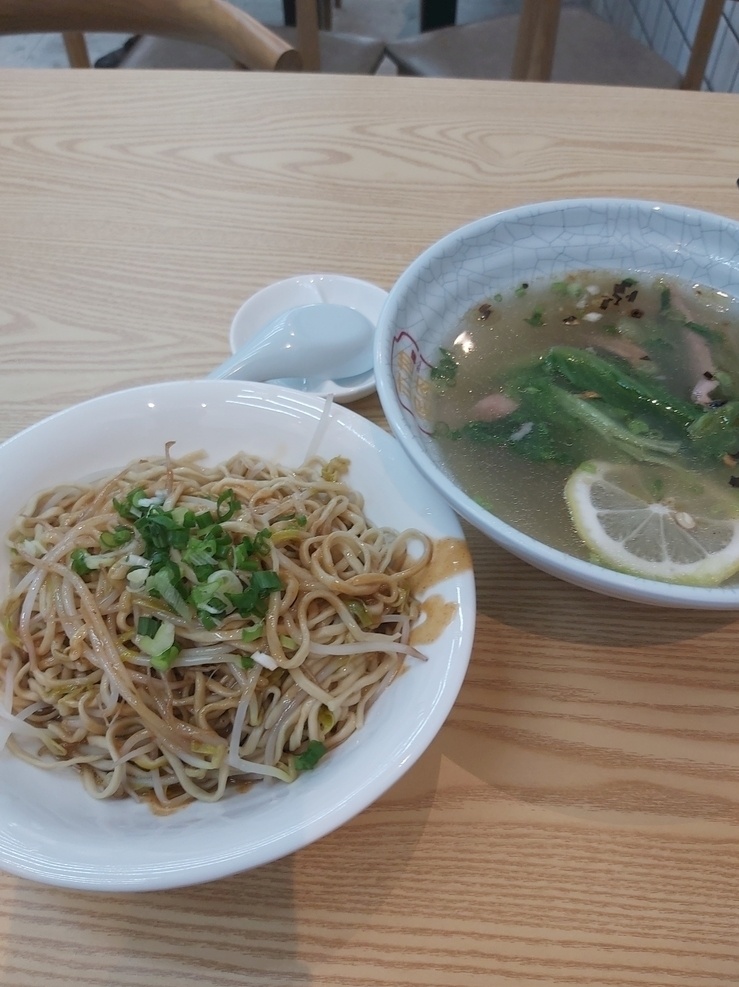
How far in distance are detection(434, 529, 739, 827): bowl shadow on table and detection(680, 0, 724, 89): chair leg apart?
7.53 ft

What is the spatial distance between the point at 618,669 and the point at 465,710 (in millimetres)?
191

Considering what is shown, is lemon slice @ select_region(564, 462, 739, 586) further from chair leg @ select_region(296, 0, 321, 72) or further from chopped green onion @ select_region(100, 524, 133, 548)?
chair leg @ select_region(296, 0, 321, 72)

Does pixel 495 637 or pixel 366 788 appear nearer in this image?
pixel 366 788

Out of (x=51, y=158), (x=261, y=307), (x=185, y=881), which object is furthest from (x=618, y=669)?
(x=51, y=158)

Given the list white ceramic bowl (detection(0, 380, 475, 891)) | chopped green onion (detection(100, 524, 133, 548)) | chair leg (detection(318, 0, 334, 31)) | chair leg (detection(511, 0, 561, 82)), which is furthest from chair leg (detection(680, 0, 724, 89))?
chopped green onion (detection(100, 524, 133, 548))

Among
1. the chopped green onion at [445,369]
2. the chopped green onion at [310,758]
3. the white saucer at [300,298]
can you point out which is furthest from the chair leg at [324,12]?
the chopped green onion at [310,758]

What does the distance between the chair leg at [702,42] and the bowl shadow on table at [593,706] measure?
2.30 meters

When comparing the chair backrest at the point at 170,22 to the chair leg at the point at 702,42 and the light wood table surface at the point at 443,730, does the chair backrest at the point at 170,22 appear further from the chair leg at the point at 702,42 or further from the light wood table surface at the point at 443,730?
the chair leg at the point at 702,42

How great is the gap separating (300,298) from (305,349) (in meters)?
0.25

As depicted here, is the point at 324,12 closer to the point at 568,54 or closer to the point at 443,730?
the point at 568,54

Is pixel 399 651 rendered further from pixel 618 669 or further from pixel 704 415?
pixel 704 415

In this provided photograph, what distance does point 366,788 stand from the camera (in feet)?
2.08

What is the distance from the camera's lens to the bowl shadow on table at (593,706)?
742 mm

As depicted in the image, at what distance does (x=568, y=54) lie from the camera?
252cm
